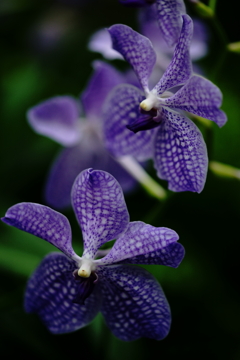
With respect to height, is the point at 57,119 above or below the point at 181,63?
below

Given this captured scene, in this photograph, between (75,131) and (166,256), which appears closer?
(166,256)

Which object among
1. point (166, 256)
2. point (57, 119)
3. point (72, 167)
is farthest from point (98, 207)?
point (72, 167)

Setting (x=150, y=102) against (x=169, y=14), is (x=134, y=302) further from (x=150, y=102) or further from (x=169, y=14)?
(x=169, y=14)

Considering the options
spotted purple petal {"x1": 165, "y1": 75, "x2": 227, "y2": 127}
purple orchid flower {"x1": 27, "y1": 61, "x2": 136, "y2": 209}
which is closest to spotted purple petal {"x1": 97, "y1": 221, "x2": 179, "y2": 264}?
spotted purple petal {"x1": 165, "y1": 75, "x2": 227, "y2": 127}

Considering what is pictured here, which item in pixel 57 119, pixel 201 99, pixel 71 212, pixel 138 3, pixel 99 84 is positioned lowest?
pixel 71 212

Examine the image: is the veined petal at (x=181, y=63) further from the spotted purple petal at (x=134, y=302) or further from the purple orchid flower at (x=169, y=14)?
the spotted purple petal at (x=134, y=302)

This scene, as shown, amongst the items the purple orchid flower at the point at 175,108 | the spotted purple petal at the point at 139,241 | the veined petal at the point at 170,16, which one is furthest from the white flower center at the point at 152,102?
the spotted purple petal at the point at 139,241
